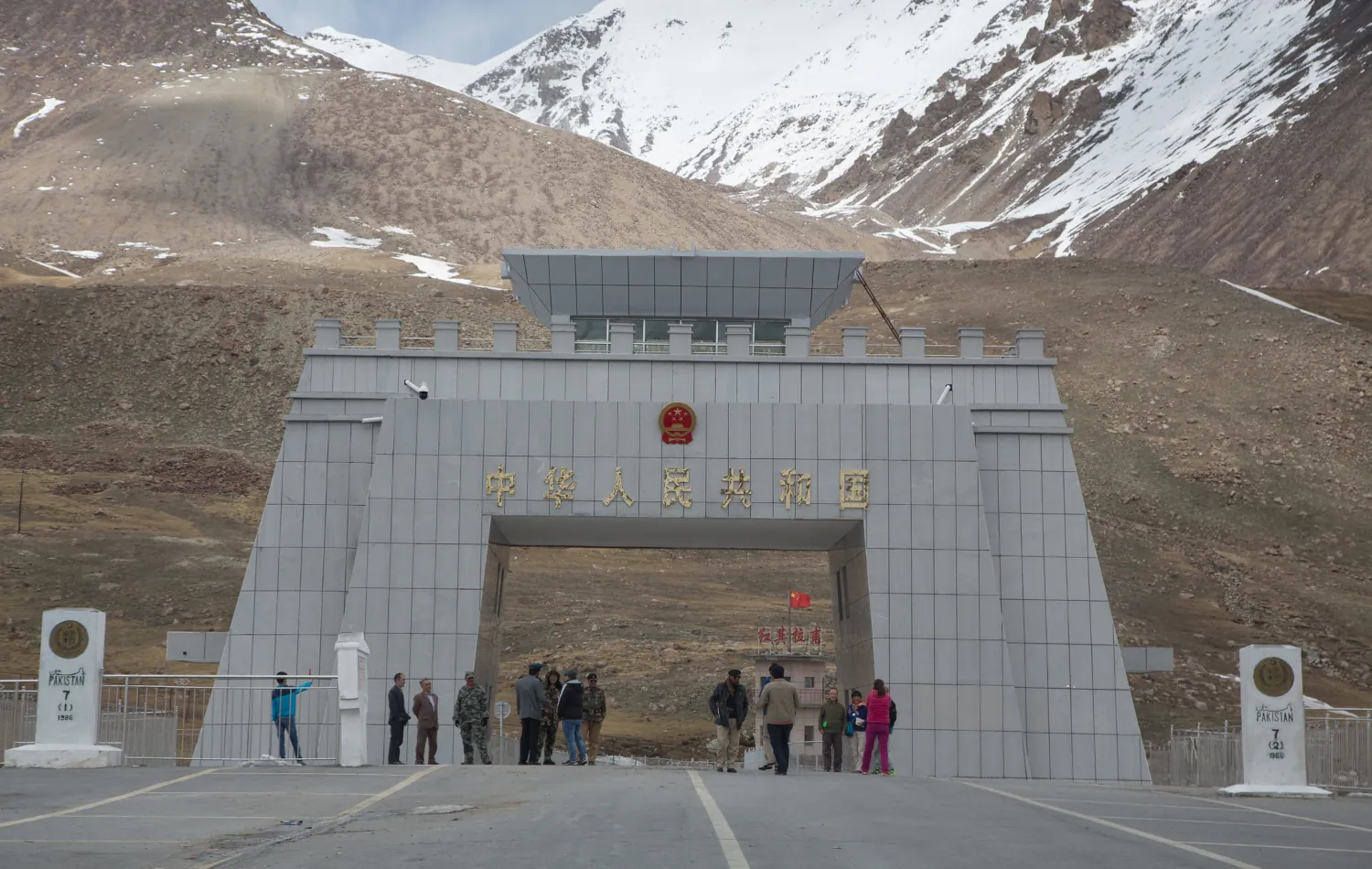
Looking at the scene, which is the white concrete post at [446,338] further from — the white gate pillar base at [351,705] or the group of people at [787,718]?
the white gate pillar base at [351,705]

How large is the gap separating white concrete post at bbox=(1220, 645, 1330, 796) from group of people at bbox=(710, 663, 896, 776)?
571 cm

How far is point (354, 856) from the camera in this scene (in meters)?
12.5

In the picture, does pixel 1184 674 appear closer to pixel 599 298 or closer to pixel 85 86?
pixel 599 298

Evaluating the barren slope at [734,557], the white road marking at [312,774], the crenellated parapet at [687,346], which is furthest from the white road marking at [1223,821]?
the barren slope at [734,557]

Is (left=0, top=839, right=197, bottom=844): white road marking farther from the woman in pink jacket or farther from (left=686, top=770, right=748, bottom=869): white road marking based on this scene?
the woman in pink jacket

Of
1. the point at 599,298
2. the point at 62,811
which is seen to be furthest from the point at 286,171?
the point at 62,811

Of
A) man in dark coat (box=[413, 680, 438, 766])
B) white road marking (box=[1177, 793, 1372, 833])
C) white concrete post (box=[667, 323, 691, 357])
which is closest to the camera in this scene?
white road marking (box=[1177, 793, 1372, 833])

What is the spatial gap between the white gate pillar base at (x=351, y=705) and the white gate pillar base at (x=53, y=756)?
3.24 m

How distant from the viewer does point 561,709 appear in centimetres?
2606

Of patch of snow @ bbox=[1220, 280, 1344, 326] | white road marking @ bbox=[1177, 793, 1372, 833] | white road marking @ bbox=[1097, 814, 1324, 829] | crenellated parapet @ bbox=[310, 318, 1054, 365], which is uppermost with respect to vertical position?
patch of snow @ bbox=[1220, 280, 1344, 326]

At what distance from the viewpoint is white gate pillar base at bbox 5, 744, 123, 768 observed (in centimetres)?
2192

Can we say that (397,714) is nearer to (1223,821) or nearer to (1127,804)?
(1127,804)

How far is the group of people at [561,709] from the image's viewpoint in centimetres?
2578

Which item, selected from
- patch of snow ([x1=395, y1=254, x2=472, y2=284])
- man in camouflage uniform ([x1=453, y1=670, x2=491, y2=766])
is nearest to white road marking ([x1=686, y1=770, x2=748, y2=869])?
man in camouflage uniform ([x1=453, y1=670, x2=491, y2=766])
